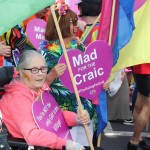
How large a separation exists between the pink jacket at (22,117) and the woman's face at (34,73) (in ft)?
0.16

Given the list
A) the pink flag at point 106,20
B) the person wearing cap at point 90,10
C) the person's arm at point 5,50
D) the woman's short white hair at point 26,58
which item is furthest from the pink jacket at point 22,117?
the person wearing cap at point 90,10

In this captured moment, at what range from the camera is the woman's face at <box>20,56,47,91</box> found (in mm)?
2676

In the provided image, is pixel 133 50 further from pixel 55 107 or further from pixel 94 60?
pixel 55 107

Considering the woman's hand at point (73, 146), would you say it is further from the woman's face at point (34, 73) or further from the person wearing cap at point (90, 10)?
the person wearing cap at point (90, 10)

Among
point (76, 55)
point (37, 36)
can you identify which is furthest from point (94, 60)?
point (37, 36)

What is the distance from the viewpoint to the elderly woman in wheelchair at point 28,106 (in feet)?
8.15

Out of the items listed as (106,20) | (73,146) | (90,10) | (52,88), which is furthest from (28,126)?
(90,10)

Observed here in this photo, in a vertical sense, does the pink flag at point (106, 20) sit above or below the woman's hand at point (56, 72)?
above

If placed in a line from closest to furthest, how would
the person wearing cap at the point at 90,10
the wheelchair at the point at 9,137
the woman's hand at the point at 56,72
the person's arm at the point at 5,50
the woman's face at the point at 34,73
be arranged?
1. the wheelchair at the point at 9,137
2. the woman's face at the point at 34,73
3. the woman's hand at the point at 56,72
4. the person's arm at the point at 5,50
5. the person wearing cap at the point at 90,10

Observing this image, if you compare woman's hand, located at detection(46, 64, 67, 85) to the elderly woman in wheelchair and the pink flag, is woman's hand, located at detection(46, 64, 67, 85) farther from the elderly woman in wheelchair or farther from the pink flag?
the pink flag

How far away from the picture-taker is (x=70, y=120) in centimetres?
291

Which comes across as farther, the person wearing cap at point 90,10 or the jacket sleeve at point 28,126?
the person wearing cap at point 90,10

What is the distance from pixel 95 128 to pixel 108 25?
87 centimetres

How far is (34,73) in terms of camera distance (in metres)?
2.68
